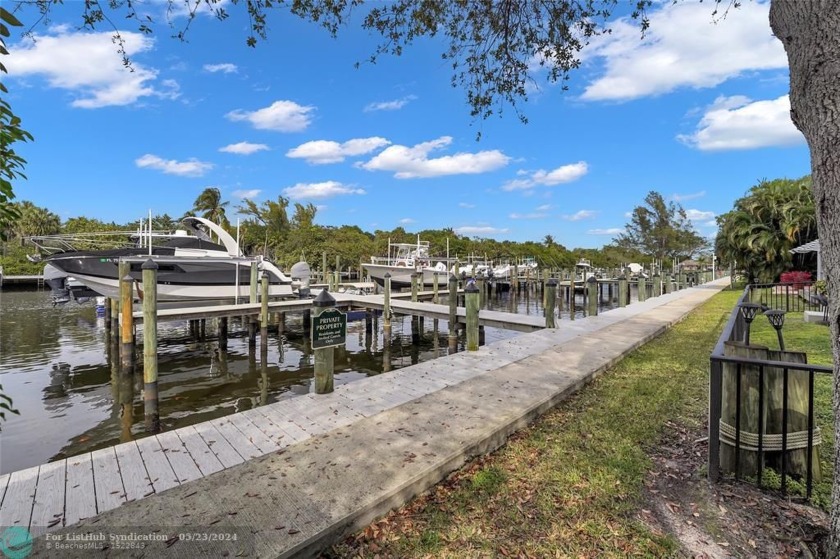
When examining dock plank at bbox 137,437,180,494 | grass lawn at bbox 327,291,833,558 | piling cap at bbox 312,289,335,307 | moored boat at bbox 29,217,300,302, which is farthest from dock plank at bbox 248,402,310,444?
moored boat at bbox 29,217,300,302

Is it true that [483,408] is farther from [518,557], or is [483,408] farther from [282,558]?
[282,558]

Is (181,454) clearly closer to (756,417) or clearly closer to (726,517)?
(726,517)

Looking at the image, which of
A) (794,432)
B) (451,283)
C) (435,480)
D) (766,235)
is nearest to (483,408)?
(435,480)

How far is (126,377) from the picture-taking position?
9.05 m

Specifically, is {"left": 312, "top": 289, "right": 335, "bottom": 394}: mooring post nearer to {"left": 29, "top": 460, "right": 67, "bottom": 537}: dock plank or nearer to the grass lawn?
the grass lawn

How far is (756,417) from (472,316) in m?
4.89

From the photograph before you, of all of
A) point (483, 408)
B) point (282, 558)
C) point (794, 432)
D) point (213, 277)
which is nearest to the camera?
point (282, 558)

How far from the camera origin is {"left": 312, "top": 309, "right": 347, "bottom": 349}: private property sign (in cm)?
491

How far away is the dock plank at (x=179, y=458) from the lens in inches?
124

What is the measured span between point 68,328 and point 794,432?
21615 millimetres

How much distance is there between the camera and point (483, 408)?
4457mm

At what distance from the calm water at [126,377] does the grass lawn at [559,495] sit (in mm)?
6014

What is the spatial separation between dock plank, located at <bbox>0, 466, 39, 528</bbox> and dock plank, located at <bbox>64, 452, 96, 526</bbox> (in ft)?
0.62

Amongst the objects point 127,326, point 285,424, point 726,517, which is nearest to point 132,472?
point 285,424
